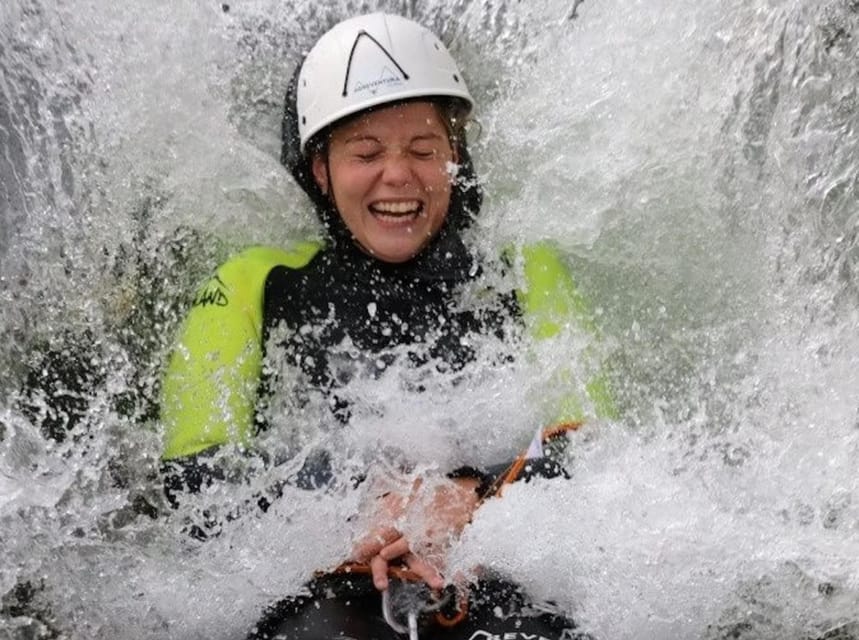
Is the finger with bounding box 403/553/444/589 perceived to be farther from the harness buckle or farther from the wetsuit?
the wetsuit

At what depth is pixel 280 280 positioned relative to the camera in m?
3.13

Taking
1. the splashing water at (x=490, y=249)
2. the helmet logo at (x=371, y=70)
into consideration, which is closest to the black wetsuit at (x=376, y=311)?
the splashing water at (x=490, y=249)

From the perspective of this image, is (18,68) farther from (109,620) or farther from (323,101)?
(109,620)

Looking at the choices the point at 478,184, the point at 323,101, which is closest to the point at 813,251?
the point at 478,184

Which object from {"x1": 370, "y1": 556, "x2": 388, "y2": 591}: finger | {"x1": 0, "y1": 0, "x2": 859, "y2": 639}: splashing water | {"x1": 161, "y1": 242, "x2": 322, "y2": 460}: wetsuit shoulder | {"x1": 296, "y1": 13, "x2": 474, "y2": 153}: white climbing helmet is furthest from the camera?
{"x1": 296, "y1": 13, "x2": 474, "y2": 153}: white climbing helmet

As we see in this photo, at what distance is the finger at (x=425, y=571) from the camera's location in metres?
2.43

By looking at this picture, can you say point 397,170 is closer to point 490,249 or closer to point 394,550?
point 490,249

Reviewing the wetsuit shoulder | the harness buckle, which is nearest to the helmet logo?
the wetsuit shoulder

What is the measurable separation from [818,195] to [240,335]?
190 centimetres

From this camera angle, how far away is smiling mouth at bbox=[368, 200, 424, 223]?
Answer: 3.07 metres

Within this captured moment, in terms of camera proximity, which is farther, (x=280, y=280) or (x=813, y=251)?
(x=813, y=251)

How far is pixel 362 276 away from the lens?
315cm

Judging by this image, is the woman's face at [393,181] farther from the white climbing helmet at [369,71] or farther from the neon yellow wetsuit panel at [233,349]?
the neon yellow wetsuit panel at [233,349]

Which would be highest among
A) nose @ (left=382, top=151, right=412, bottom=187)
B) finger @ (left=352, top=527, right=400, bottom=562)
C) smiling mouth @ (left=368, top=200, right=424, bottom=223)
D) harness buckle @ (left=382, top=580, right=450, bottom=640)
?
nose @ (left=382, top=151, right=412, bottom=187)
